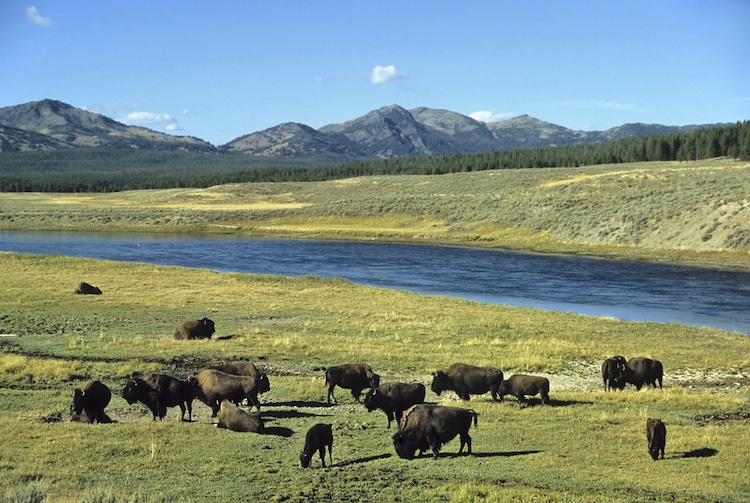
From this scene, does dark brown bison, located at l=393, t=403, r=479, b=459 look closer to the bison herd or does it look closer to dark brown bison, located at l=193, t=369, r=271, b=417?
the bison herd

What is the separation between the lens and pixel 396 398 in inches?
676

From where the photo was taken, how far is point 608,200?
98938 millimetres

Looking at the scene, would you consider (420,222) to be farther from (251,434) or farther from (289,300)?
(251,434)

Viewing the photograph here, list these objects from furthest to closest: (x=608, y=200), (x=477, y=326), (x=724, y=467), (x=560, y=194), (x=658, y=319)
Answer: (x=560, y=194), (x=608, y=200), (x=658, y=319), (x=477, y=326), (x=724, y=467)

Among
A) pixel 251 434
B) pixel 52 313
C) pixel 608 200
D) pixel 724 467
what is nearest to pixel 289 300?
pixel 52 313

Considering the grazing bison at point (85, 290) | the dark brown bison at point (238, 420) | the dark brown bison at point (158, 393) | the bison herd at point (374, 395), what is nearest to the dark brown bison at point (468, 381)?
the bison herd at point (374, 395)

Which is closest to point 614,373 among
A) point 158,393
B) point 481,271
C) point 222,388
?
point 222,388

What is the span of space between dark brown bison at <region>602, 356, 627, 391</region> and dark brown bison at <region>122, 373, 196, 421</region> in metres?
11.2

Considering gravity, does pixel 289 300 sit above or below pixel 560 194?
below

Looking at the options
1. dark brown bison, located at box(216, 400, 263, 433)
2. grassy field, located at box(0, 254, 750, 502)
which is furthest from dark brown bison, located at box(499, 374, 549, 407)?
dark brown bison, located at box(216, 400, 263, 433)

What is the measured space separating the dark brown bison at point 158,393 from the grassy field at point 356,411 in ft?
1.56

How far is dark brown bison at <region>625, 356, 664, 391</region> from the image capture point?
21.9m

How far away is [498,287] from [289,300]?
17.0 m

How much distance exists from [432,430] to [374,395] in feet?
9.79
